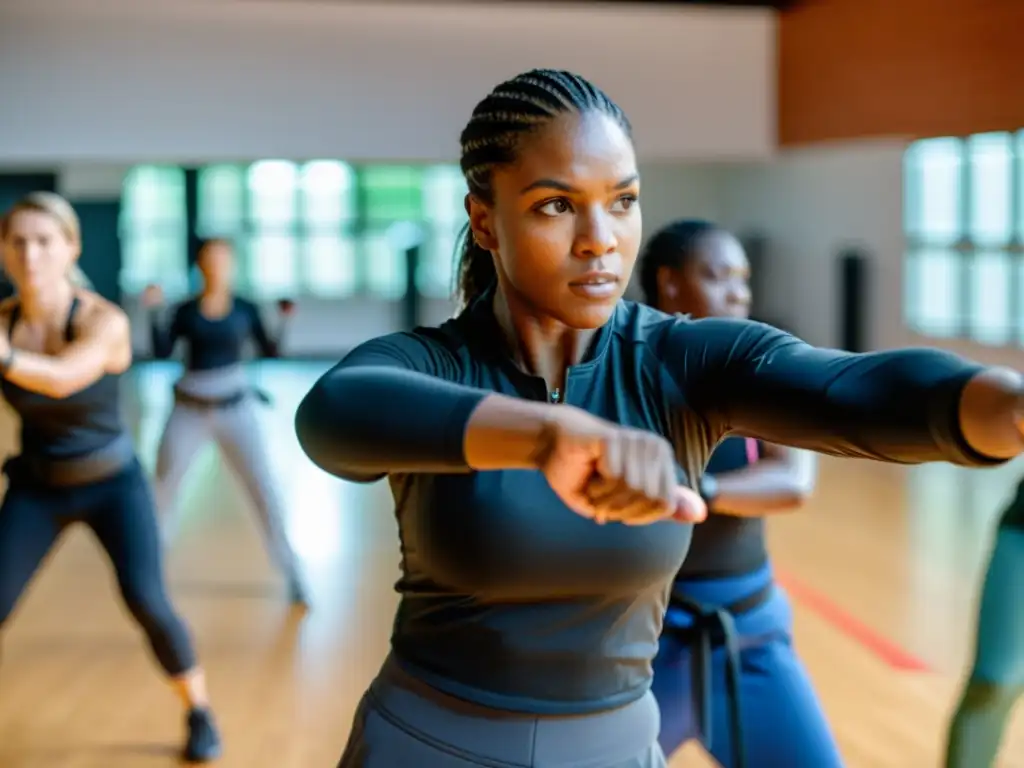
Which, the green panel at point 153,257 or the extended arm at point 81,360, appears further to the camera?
the green panel at point 153,257

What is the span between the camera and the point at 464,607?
4.49ft

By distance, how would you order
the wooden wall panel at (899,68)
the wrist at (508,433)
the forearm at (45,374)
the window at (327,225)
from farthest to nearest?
the window at (327,225) < the wooden wall panel at (899,68) < the forearm at (45,374) < the wrist at (508,433)

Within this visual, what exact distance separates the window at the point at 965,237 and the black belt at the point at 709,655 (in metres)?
7.01

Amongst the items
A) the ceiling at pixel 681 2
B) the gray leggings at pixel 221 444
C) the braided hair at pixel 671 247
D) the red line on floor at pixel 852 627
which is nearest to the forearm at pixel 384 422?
the braided hair at pixel 671 247

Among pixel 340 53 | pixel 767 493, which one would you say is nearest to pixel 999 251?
pixel 340 53

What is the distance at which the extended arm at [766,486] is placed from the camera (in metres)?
2.28

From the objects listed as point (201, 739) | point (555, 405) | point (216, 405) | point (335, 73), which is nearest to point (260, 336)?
point (216, 405)

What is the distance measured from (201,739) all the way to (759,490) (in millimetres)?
1943

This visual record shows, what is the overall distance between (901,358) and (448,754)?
2.01ft

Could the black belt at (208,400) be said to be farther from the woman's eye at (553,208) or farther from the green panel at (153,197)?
the green panel at (153,197)

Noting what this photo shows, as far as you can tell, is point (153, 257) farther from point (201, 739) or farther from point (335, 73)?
point (201, 739)

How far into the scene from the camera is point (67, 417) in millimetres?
3318

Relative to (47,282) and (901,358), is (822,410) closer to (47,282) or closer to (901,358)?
(901,358)

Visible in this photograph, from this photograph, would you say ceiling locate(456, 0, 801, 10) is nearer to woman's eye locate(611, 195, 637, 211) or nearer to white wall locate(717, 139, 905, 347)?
white wall locate(717, 139, 905, 347)
